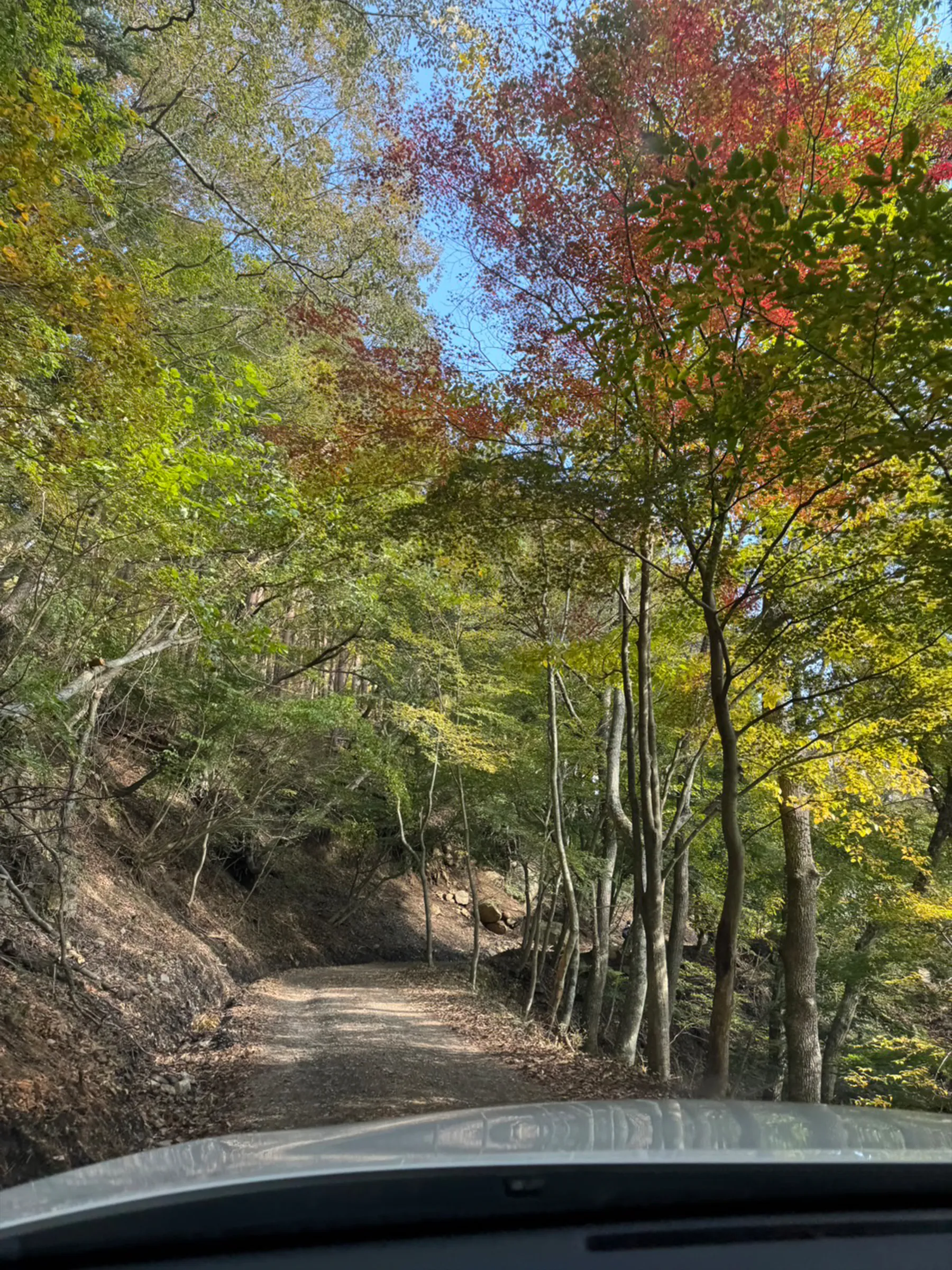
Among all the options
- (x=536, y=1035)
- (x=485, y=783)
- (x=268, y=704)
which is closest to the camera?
(x=536, y=1035)

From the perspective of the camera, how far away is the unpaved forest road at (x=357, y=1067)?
19.1ft

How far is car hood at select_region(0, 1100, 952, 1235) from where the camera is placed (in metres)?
1.29

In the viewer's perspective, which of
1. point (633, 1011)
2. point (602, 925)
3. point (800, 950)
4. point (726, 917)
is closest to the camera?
point (726, 917)

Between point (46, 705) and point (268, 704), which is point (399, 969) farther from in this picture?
point (46, 705)

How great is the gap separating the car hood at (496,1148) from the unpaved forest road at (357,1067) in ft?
8.98

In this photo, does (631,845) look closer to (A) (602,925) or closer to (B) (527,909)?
(A) (602,925)

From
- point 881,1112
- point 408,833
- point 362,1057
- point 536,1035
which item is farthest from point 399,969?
point 881,1112

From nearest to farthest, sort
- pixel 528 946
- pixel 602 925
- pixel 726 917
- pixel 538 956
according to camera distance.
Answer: pixel 726 917
pixel 602 925
pixel 538 956
pixel 528 946

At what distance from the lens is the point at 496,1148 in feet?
4.93

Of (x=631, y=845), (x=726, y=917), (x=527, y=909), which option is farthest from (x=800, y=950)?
(x=527, y=909)

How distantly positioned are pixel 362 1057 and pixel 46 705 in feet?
15.7

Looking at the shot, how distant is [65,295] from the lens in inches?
196

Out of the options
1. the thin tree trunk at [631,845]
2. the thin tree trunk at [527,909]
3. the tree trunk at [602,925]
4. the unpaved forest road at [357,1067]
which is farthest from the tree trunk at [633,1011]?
the thin tree trunk at [527,909]

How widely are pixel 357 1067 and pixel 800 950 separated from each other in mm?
5479
